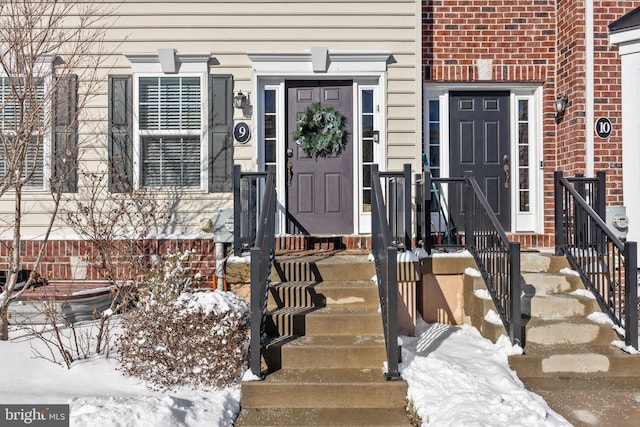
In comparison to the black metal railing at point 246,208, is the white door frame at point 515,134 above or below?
above

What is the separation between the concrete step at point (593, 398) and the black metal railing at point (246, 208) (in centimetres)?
282

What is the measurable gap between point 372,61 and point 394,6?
→ 0.77 m

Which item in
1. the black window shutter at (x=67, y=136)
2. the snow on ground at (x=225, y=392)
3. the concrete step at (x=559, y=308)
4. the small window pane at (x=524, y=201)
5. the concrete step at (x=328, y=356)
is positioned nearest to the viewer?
the snow on ground at (x=225, y=392)

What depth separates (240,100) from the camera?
6.10m

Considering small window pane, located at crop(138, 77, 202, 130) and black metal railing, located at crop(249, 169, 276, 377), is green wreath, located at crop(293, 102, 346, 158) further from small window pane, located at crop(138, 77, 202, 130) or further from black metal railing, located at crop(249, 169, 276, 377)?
black metal railing, located at crop(249, 169, 276, 377)

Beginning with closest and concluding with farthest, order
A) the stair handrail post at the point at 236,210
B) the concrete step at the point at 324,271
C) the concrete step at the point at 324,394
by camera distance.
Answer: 1. the concrete step at the point at 324,394
2. the stair handrail post at the point at 236,210
3. the concrete step at the point at 324,271

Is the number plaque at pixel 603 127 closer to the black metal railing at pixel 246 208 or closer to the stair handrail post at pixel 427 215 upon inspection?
the stair handrail post at pixel 427 215

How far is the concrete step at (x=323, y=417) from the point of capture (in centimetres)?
331

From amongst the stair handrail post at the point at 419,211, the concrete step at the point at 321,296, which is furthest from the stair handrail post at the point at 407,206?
the concrete step at the point at 321,296

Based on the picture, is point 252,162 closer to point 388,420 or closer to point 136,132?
point 136,132

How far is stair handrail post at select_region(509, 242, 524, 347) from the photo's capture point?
13.0 feet

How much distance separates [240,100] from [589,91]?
4392mm

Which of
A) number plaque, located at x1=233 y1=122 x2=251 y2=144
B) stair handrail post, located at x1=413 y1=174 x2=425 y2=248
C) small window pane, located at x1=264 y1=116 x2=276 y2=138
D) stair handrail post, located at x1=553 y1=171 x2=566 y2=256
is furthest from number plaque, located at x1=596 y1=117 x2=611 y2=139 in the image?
number plaque, located at x1=233 y1=122 x2=251 y2=144

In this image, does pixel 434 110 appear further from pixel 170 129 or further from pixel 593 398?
pixel 593 398
